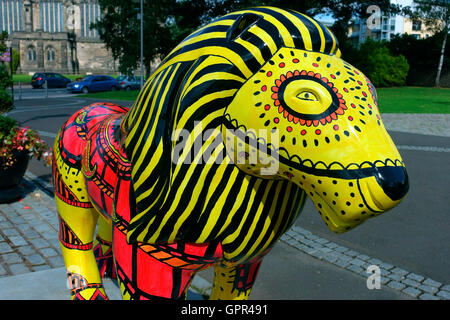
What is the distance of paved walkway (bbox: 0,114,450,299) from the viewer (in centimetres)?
351

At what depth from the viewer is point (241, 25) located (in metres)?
1.43

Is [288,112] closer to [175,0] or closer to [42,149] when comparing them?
[42,149]

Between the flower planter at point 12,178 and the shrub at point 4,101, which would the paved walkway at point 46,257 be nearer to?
the flower planter at point 12,178

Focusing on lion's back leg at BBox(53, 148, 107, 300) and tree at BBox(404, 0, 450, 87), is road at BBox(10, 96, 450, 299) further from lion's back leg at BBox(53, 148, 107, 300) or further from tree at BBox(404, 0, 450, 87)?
tree at BBox(404, 0, 450, 87)

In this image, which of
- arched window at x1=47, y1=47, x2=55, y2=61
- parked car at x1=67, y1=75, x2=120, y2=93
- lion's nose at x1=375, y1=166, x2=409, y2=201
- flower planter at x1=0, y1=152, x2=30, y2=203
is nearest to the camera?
lion's nose at x1=375, y1=166, x2=409, y2=201

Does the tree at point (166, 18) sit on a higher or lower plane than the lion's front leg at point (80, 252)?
higher

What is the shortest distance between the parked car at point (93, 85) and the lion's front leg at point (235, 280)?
29521 millimetres

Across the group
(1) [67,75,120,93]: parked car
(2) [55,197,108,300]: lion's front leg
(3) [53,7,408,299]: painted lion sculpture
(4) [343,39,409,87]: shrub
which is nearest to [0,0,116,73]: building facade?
(1) [67,75,120,93]: parked car

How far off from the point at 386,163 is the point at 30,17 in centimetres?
→ 7871

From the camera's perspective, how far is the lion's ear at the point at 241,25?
1414 mm

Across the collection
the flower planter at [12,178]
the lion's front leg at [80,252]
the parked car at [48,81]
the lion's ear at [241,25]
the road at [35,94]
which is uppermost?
the lion's ear at [241,25]

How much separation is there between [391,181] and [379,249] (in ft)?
12.1

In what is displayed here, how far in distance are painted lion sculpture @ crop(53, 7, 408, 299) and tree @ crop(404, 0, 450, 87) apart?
37084 millimetres

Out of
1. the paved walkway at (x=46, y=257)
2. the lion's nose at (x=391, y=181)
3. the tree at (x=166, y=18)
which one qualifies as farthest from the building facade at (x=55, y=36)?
the lion's nose at (x=391, y=181)
